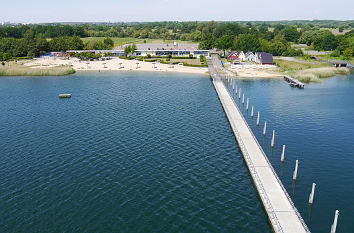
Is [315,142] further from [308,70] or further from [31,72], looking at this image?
[31,72]

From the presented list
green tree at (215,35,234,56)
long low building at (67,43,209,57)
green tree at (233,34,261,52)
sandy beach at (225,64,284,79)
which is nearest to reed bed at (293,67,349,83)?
sandy beach at (225,64,284,79)

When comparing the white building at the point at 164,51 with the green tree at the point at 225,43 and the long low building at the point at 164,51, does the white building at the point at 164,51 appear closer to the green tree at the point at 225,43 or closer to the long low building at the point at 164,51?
the long low building at the point at 164,51

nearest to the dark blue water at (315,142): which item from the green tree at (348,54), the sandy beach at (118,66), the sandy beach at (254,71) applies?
the sandy beach at (254,71)

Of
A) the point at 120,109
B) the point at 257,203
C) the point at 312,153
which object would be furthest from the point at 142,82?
the point at 257,203

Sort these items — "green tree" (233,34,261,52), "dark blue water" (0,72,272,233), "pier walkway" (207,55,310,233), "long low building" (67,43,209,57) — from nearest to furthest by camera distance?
1. "pier walkway" (207,55,310,233)
2. "dark blue water" (0,72,272,233)
3. "green tree" (233,34,261,52)
4. "long low building" (67,43,209,57)

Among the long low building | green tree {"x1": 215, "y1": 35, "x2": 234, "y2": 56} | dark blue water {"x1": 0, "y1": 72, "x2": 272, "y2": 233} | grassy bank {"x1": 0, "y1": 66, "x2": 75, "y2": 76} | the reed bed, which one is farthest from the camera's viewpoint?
the long low building

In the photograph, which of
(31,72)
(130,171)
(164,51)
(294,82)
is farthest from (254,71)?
(31,72)

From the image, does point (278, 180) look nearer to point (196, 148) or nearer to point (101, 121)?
point (196, 148)

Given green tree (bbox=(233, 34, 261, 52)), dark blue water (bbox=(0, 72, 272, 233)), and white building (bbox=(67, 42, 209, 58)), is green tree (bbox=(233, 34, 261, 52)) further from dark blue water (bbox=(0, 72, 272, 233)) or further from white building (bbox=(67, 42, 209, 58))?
dark blue water (bbox=(0, 72, 272, 233))
